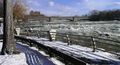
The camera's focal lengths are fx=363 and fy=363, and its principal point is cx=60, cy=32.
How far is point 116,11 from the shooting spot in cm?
12419

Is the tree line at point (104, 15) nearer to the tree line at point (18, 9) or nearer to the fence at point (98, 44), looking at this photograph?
the tree line at point (18, 9)

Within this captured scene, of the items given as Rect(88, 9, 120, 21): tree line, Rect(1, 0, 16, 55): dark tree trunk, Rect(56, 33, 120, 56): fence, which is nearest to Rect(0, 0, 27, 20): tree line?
Rect(88, 9, 120, 21): tree line

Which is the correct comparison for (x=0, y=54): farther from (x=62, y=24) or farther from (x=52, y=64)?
(x=62, y=24)

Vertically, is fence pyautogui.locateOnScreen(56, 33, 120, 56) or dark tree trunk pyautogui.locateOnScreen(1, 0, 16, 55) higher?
dark tree trunk pyautogui.locateOnScreen(1, 0, 16, 55)

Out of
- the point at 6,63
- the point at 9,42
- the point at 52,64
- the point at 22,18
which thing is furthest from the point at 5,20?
the point at 22,18

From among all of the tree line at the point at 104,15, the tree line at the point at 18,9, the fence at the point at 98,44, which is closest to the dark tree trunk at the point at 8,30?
the fence at the point at 98,44

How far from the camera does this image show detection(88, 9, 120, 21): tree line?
404ft

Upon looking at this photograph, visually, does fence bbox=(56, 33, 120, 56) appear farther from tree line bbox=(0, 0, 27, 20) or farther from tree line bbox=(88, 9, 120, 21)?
tree line bbox=(88, 9, 120, 21)

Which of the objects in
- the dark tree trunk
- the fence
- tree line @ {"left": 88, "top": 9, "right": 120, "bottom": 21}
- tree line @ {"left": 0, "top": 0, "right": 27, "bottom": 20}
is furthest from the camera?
tree line @ {"left": 88, "top": 9, "right": 120, "bottom": 21}

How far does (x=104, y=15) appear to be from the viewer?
125500mm

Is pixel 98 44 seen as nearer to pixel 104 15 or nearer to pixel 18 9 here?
pixel 18 9

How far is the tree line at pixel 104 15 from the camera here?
12319 cm

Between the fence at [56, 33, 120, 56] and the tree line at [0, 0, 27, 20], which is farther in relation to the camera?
the tree line at [0, 0, 27, 20]

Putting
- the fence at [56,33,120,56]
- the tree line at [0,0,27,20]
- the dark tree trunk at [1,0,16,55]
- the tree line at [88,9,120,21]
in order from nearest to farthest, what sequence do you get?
the dark tree trunk at [1,0,16,55] < the fence at [56,33,120,56] < the tree line at [0,0,27,20] < the tree line at [88,9,120,21]
